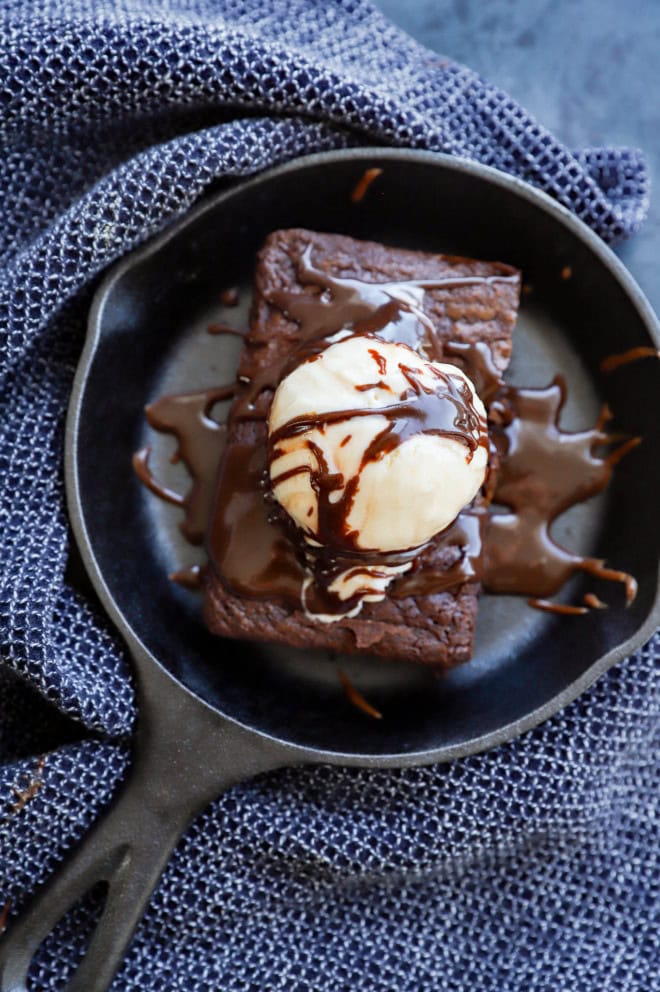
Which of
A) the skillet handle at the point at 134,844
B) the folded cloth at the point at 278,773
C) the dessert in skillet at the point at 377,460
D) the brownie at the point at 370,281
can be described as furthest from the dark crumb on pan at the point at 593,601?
the skillet handle at the point at 134,844

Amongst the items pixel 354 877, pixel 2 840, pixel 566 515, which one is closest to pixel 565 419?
pixel 566 515

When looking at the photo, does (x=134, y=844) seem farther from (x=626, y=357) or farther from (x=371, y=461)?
(x=626, y=357)

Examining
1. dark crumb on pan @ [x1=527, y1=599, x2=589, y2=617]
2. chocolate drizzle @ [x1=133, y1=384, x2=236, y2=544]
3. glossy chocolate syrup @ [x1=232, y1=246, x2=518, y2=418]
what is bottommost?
chocolate drizzle @ [x1=133, y1=384, x2=236, y2=544]

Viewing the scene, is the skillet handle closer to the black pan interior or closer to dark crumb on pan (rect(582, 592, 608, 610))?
the black pan interior

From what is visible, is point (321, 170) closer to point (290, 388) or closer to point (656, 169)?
point (290, 388)

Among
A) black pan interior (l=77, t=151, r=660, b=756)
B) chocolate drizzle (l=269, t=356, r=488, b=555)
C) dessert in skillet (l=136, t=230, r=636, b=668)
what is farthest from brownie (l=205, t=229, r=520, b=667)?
chocolate drizzle (l=269, t=356, r=488, b=555)

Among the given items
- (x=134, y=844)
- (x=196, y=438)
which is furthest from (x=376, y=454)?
(x=134, y=844)

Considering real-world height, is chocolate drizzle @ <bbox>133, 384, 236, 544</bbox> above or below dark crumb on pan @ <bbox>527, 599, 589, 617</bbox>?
below

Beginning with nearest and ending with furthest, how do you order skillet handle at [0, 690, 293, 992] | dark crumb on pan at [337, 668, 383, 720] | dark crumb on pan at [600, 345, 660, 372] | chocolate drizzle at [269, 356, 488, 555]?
chocolate drizzle at [269, 356, 488, 555]
skillet handle at [0, 690, 293, 992]
dark crumb on pan at [600, 345, 660, 372]
dark crumb on pan at [337, 668, 383, 720]
